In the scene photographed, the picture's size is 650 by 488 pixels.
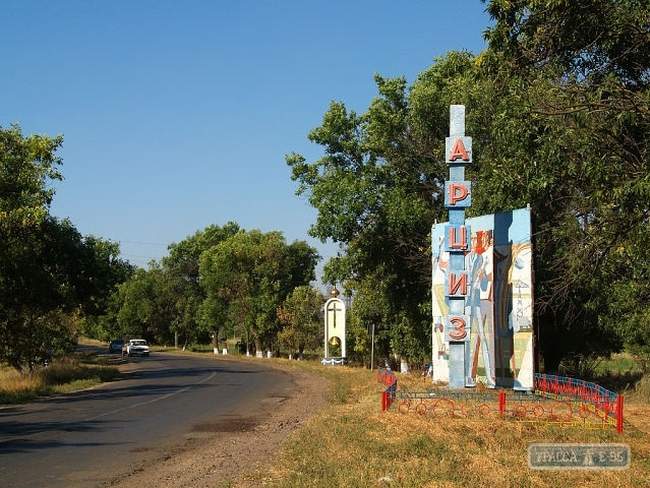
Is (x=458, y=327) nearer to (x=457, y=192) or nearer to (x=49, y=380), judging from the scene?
(x=457, y=192)

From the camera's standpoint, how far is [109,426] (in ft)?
54.2

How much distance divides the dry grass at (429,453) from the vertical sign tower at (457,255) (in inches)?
211

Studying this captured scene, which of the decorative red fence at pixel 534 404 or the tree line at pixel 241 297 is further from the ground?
the tree line at pixel 241 297

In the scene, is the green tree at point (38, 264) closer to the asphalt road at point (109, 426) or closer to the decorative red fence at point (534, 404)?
the asphalt road at point (109, 426)

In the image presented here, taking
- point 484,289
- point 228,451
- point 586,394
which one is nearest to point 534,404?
point 586,394

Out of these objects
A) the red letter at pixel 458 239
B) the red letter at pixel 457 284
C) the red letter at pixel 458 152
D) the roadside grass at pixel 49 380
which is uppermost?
the red letter at pixel 458 152

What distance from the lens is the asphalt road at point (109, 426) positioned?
11.2 m

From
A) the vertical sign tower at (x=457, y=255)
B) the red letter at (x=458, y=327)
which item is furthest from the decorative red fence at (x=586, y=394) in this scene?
the red letter at (x=458, y=327)

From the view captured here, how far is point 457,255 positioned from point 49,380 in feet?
56.8

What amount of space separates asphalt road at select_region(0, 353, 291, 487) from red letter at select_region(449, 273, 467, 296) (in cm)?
669

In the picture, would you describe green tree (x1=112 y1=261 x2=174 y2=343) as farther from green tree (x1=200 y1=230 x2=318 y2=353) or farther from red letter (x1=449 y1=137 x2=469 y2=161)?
red letter (x1=449 y1=137 x2=469 y2=161)

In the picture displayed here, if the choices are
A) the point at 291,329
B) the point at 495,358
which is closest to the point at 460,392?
the point at 495,358

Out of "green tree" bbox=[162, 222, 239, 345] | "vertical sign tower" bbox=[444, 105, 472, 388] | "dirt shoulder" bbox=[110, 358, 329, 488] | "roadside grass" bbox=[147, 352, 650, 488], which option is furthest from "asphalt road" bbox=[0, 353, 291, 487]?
"green tree" bbox=[162, 222, 239, 345]

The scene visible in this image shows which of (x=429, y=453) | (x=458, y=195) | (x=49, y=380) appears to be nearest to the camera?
(x=429, y=453)
